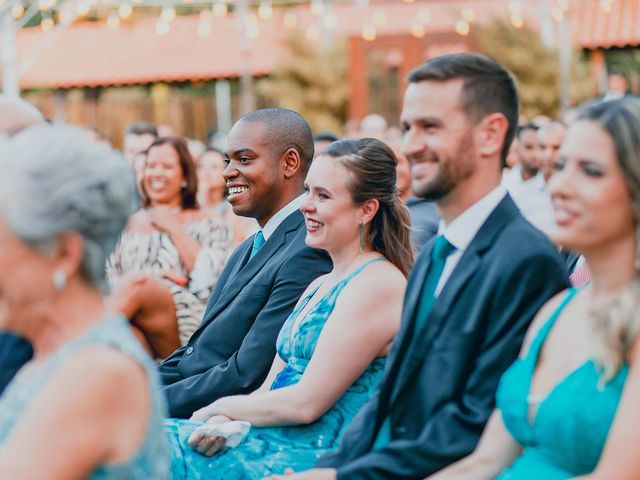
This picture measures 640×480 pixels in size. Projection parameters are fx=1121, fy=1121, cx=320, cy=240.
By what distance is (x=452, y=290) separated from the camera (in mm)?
3104

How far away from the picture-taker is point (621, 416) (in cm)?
243

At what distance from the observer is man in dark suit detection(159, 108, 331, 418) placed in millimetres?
4492

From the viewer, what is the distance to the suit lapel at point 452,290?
3105mm

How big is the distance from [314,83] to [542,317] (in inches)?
849

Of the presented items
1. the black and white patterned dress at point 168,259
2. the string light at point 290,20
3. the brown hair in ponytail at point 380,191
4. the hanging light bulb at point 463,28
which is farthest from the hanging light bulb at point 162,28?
the brown hair in ponytail at point 380,191

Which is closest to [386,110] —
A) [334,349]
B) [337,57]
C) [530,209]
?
[337,57]

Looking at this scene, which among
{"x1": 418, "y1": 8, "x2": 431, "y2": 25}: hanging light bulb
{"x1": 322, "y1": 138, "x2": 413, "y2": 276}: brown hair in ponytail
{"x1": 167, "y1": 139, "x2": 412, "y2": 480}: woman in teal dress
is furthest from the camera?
{"x1": 418, "y1": 8, "x2": 431, "y2": 25}: hanging light bulb

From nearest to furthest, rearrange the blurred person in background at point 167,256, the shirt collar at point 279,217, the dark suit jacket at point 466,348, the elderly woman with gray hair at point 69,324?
the elderly woman with gray hair at point 69,324
the dark suit jacket at point 466,348
the shirt collar at point 279,217
the blurred person in background at point 167,256

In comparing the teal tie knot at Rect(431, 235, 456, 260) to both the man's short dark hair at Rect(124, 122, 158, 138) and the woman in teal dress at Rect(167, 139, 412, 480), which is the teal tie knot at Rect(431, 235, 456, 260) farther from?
the man's short dark hair at Rect(124, 122, 158, 138)

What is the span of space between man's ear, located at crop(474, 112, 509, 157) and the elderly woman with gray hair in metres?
1.25

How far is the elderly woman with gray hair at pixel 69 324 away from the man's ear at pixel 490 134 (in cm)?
125

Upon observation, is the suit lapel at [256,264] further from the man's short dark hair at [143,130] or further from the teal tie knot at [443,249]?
the man's short dark hair at [143,130]

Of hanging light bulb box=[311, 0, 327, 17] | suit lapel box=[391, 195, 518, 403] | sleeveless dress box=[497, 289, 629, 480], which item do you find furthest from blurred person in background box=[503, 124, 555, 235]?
hanging light bulb box=[311, 0, 327, 17]

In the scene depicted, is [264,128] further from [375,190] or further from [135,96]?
[135,96]
